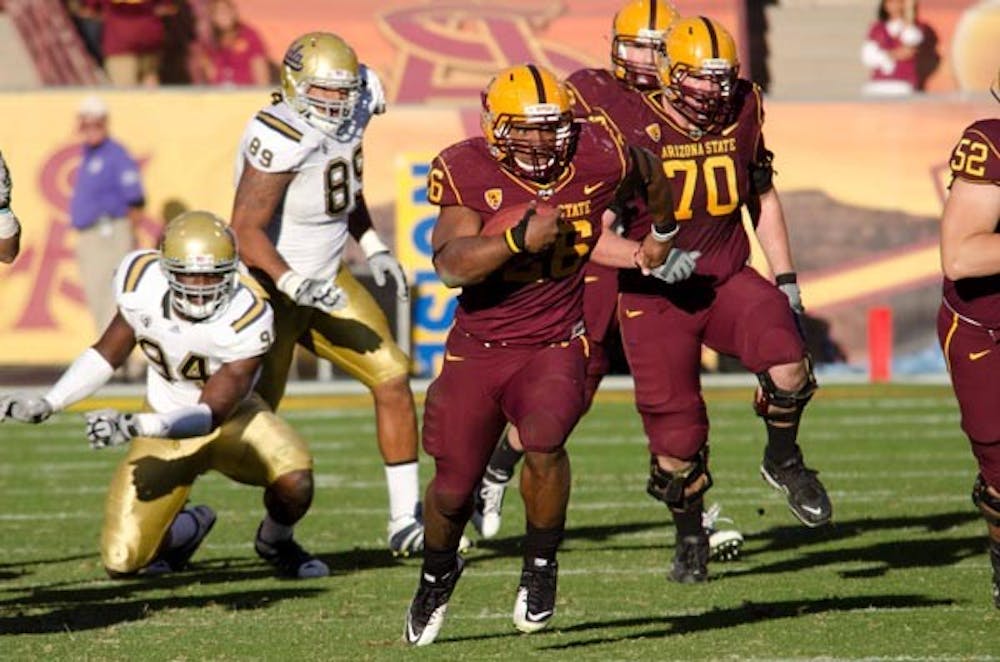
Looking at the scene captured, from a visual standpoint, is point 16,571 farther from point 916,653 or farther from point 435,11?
point 435,11

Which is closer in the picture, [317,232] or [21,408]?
[21,408]

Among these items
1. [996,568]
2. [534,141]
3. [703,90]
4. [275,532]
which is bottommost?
[275,532]

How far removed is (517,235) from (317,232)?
2319 millimetres

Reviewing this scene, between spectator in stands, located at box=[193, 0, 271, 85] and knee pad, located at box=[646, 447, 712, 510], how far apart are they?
861cm

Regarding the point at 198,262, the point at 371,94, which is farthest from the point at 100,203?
the point at 198,262

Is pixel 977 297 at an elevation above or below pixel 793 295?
above

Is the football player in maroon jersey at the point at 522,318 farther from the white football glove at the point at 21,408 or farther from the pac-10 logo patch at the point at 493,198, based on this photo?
the white football glove at the point at 21,408

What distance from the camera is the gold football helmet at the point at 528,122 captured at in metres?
5.41

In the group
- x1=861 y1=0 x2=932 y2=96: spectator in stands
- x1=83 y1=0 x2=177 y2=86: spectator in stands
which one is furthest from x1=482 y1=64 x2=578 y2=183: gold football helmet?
x1=861 y1=0 x2=932 y2=96: spectator in stands

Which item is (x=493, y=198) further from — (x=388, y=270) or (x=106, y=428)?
(x=388, y=270)

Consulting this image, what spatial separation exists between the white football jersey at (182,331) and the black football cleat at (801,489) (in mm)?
1530

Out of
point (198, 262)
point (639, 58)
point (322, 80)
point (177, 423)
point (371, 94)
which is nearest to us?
point (177, 423)

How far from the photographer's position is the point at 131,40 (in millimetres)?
14695

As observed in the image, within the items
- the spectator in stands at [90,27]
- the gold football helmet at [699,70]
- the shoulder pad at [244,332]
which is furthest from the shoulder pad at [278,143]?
the spectator in stands at [90,27]
